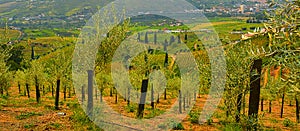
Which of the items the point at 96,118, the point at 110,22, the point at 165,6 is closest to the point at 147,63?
the point at 110,22

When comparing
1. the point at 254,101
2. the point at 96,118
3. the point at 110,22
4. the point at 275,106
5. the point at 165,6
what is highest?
the point at 165,6

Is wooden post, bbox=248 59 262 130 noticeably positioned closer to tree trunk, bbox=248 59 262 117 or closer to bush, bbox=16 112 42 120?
tree trunk, bbox=248 59 262 117

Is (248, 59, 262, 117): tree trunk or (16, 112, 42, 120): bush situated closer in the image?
(248, 59, 262, 117): tree trunk

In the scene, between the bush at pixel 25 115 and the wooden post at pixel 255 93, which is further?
the bush at pixel 25 115

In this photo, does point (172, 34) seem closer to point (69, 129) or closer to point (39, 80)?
point (39, 80)

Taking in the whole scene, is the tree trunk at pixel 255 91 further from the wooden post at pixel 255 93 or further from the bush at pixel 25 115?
the bush at pixel 25 115

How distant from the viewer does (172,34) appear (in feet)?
400

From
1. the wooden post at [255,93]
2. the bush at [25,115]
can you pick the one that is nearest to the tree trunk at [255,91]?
the wooden post at [255,93]

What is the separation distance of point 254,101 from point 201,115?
10100mm

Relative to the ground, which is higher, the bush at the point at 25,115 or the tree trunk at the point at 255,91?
the tree trunk at the point at 255,91

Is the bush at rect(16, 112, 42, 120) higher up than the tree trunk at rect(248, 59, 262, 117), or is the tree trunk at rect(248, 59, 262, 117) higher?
the tree trunk at rect(248, 59, 262, 117)

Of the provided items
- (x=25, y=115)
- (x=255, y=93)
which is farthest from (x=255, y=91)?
(x=25, y=115)

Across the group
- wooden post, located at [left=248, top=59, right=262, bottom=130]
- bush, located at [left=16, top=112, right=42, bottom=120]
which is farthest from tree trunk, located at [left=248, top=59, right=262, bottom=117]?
bush, located at [left=16, top=112, right=42, bottom=120]

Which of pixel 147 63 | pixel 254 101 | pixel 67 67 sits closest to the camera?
pixel 254 101
